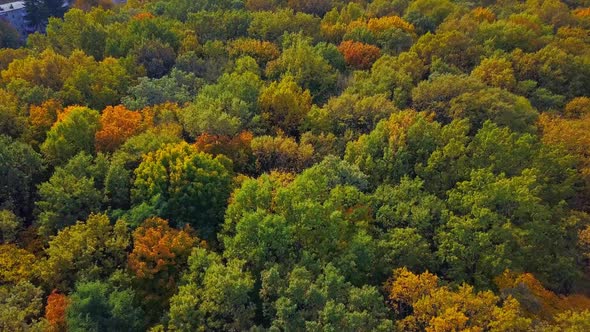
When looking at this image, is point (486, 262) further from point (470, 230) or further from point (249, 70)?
point (249, 70)

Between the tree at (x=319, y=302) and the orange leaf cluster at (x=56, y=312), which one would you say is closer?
the tree at (x=319, y=302)

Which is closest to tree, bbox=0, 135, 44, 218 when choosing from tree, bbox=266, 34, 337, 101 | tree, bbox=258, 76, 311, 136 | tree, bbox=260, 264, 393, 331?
tree, bbox=258, 76, 311, 136

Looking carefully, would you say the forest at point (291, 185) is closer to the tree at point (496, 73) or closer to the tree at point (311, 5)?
the tree at point (496, 73)

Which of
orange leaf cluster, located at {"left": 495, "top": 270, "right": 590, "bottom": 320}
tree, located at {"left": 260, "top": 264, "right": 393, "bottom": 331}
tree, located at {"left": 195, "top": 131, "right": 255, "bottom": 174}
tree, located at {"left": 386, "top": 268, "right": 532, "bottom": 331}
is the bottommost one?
orange leaf cluster, located at {"left": 495, "top": 270, "right": 590, "bottom": 320}

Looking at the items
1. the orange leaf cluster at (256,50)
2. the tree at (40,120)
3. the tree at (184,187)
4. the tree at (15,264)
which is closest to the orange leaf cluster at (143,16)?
the orange leaf cluster at (256,50)

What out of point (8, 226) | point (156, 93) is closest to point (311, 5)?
point (156, 93)

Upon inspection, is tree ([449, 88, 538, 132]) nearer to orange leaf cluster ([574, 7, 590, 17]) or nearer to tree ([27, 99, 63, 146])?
orange leaf cluster ([574, 7, 590, 17])
